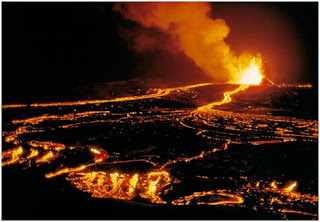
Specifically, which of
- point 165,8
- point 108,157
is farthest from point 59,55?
point 108,157

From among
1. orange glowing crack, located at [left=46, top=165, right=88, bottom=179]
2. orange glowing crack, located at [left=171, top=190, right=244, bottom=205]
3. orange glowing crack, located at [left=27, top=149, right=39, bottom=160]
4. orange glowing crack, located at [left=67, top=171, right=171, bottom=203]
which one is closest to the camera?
orange glowing crack, located at [left=171, top=190, right=244, bottom=205]

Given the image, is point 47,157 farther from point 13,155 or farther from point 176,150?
point 176,150

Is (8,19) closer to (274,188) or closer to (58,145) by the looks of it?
(58,145)

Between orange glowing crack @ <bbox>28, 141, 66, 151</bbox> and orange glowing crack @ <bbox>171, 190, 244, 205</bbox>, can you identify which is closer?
orange glowing crack @ <bbox>171, 190, 244, 205</bbox>

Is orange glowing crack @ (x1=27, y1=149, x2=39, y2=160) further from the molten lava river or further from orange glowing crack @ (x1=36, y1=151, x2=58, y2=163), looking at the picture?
orange glowing crack @ (x1=36, y1=151, x2=58, y2=163)

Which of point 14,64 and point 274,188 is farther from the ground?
point 14,64

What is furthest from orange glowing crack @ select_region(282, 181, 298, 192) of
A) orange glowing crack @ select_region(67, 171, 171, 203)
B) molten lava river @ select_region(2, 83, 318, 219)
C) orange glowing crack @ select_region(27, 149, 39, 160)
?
orange glowing crack @ select_region(27, 149, 39, 160)
